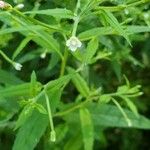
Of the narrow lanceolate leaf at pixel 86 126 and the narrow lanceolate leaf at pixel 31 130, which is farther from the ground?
the narrow lanceolate leaf at pixel 31 130

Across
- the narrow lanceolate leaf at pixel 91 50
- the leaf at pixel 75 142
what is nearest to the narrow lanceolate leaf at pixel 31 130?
the narrow lanceolate leaf at pixel 91 50

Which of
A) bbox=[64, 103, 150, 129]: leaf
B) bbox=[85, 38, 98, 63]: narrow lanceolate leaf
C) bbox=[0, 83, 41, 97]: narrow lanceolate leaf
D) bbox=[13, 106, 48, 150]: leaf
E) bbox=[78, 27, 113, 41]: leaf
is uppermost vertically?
bbox=[78, 27, 113, 41]: leaf

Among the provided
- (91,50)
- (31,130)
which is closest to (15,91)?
(31,130)

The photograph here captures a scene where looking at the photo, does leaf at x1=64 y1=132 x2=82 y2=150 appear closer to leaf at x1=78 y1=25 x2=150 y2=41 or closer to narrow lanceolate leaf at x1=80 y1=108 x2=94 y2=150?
narrow lanceolate leaf at x1=80 y1=108 x2=94 y2=150

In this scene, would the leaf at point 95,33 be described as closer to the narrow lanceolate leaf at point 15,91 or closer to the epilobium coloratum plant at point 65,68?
the epilobium coloratum plant at point 65,68

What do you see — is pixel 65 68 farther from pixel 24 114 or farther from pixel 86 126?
pixel 24 114

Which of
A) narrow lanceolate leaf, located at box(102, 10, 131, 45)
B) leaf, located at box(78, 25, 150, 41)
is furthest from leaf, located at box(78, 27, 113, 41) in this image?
narrow lanceolate leaf, located at box(102, 10, 131, 45)

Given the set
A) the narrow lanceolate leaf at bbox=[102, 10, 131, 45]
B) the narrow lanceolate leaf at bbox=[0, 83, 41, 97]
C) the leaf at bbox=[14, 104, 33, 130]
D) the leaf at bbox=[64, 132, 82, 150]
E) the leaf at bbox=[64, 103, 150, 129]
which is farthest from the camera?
the leaf at bbox=[64, 132, 82, 150]

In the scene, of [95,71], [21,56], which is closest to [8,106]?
[21,56]

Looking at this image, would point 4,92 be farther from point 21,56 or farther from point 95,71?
point 95,71
